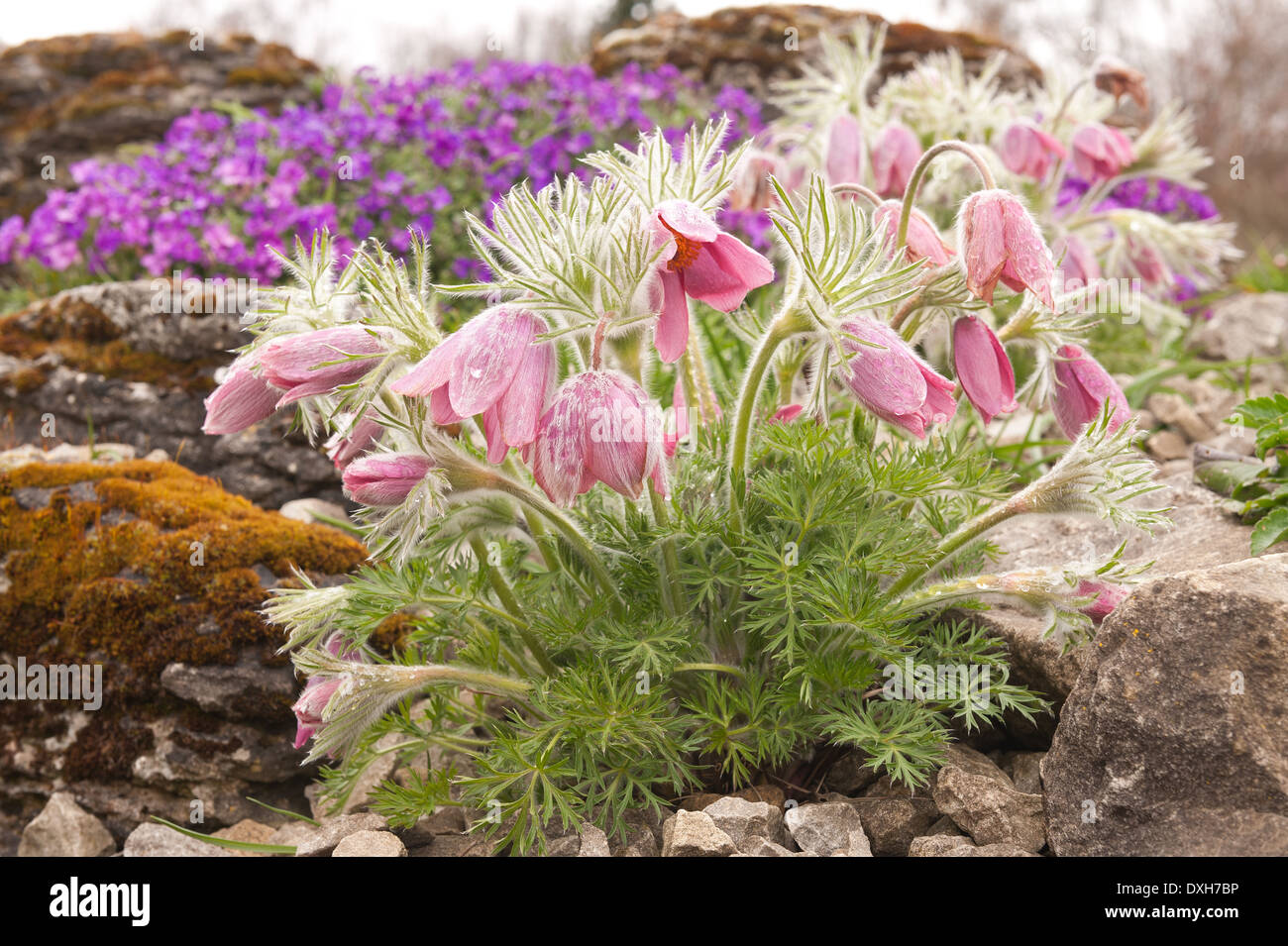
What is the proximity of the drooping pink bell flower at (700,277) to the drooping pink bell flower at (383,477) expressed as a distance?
0.40m

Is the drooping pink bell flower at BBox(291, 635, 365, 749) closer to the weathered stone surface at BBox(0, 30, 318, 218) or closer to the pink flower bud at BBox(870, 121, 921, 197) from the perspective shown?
the pink flower bud at BBox(870, 121, 921, 197)

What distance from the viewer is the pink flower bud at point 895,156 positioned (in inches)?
114

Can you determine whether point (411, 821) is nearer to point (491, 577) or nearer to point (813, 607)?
point (491, 577)

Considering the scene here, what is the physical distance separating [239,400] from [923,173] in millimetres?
1204

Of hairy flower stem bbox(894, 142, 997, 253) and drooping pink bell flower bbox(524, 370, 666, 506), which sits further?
hairy flower stem bbox(894, 142, 997, 253)

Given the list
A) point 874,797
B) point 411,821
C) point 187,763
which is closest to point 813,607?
point 874,797

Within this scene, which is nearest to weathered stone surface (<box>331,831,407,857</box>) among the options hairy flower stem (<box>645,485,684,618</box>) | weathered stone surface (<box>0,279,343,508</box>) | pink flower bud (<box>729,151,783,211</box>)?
hairy flower stem (<box>645,485,684,618</box>)

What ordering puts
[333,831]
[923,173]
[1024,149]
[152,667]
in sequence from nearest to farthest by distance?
1. [923,173]
2. [333,831]
3. [152,667]
4. [1024,149]

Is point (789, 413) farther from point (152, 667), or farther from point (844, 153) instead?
point (152, 667)

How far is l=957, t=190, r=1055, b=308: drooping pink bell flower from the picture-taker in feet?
5.16

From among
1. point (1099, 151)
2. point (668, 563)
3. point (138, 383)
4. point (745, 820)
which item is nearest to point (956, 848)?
point (745, 820)

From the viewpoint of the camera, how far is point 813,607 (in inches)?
62.9

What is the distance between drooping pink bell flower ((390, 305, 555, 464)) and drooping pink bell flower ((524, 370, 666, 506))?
4 centimetres

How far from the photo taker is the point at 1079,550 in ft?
7.50
